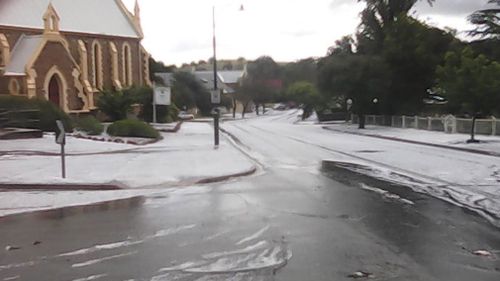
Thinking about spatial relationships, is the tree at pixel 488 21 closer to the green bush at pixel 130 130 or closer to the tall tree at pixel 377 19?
the tall tree at pixel 377 19

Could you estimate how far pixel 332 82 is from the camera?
54469 mm

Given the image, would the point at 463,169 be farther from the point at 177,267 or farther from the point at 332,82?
the point at 332,82

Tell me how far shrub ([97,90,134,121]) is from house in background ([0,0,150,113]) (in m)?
2.19

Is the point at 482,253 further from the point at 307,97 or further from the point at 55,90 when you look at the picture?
the point at 307,97

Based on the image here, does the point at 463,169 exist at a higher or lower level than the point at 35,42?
lower

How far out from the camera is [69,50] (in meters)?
52.5

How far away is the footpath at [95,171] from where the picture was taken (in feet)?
45.0

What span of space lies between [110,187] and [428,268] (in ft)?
30.9

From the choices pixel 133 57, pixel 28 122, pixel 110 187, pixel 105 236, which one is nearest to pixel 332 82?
pixel 133 57

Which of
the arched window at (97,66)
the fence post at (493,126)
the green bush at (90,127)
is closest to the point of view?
the green bush at (90,127)

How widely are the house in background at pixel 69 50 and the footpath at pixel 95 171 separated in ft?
50.4

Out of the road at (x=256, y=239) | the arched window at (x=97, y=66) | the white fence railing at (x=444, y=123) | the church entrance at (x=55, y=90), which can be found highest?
the arched window at (x=97, y=66)

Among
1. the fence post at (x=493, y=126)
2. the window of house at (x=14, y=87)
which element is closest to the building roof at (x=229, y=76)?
the window of house at (x=14, y=87)

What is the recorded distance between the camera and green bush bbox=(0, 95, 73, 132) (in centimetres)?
3262
